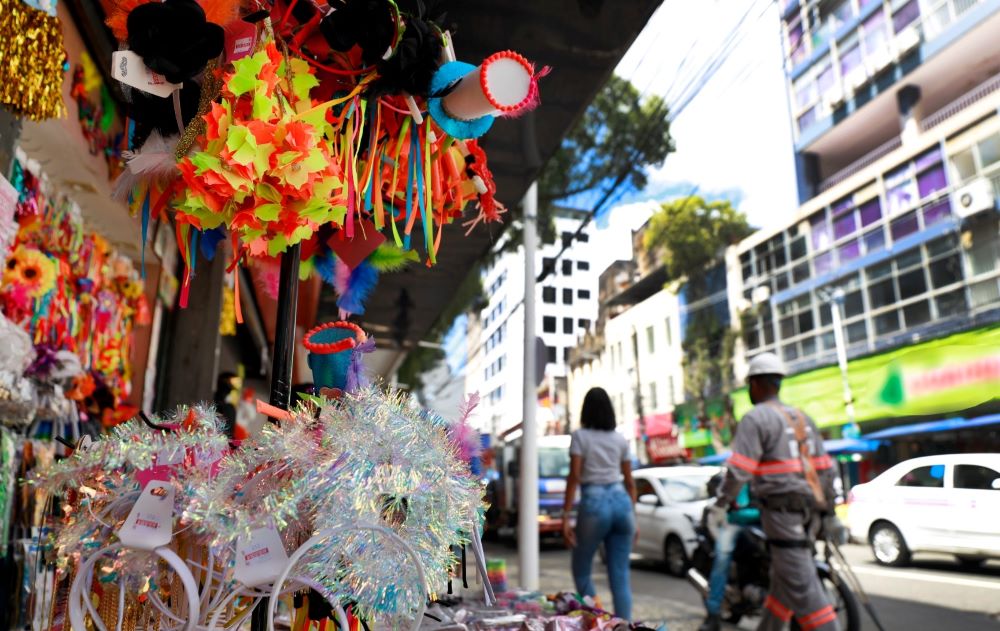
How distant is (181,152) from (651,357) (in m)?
11.3

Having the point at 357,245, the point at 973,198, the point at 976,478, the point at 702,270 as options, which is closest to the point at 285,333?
the point at 357,245

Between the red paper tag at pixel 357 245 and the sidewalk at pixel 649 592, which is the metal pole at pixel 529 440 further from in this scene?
the red paper tag at pixel 357 245

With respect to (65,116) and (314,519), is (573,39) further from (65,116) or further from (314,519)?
(314,519)

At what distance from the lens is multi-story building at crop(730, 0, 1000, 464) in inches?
170

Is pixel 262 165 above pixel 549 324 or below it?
below

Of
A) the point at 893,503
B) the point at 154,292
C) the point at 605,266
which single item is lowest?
the point at 893,503

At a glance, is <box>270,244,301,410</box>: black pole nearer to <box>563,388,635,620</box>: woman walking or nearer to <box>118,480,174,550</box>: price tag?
<box>118,480,174,550</box>: price tag

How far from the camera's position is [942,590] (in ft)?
13.0

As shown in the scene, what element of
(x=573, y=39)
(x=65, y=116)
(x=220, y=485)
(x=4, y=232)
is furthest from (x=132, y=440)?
(x=573, y=39)

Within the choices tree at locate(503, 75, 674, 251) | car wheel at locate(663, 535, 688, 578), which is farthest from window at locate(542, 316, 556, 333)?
car wheel at locate(663, 535, 688, 578)

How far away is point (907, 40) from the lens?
5586 mm

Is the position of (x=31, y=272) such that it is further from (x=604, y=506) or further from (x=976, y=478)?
(x=976, y=478)

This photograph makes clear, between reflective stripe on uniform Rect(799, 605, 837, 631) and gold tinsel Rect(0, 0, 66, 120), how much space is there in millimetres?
3675

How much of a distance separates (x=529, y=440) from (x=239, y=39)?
577 cm
